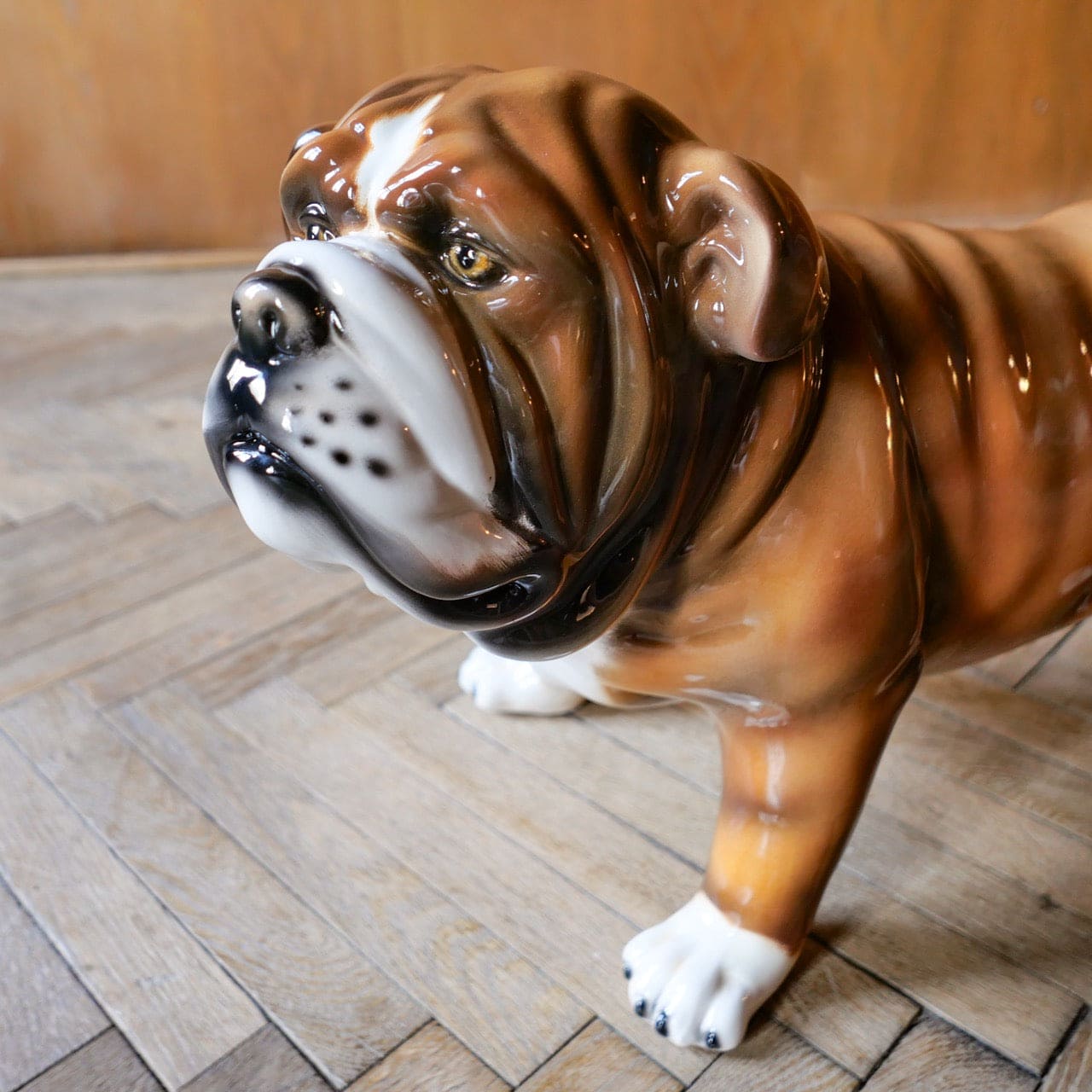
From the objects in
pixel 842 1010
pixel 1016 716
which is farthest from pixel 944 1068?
pixel 1016 716

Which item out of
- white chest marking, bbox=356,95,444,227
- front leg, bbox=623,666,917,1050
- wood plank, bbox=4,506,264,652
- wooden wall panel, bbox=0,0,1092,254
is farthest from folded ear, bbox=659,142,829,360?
wooden wall panel, bbox=0,0,1092,254

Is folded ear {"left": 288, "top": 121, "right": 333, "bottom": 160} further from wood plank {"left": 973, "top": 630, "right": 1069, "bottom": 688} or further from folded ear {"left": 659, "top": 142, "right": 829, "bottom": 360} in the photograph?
wood plank {"left": 973, "top": 630, "right": 1069, "bottom": 688}

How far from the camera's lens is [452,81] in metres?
0.56

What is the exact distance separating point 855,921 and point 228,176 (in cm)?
222

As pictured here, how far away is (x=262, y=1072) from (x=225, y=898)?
17 centimetres

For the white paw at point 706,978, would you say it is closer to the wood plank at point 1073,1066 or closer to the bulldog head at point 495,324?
the wood plank at point 1073,1066

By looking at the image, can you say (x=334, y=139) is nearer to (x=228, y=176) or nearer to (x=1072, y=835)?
(x=1072, y=835)

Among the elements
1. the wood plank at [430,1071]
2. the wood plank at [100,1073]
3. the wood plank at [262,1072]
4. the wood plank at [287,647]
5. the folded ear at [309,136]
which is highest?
the folded ear at [309,136]

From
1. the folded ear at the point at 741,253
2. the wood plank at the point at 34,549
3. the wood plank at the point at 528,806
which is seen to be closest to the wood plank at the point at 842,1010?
the wood plank at the point at 528,806

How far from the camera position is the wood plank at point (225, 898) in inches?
30.0

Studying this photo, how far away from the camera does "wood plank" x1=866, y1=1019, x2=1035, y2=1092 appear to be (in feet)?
2.32

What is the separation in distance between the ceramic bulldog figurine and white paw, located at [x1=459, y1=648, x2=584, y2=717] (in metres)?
0.29

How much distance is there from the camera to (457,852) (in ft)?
2.97

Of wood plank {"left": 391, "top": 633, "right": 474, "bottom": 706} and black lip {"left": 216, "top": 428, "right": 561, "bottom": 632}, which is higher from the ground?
black lip {"left": 216, "top": 428, "right": 561, "bottom": 632}
